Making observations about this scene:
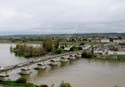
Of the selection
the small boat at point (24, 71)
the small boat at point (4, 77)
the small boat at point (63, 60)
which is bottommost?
the small boat at point (63, 60)

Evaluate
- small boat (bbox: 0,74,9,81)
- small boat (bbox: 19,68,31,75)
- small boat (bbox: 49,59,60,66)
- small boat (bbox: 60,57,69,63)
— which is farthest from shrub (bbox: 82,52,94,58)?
small boat (bbox: 0,74,9,81)

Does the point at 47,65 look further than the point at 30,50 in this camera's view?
No

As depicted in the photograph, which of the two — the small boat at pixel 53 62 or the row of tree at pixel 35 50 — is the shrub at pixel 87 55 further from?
the small boat at pixel 53 62

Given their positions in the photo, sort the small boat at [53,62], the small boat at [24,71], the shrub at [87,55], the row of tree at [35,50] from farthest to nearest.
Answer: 1. the row of tree at [35,50]
2. the shrub at [87,55]
3. the small boat at [53,62]
4. the small boat at [24,71]

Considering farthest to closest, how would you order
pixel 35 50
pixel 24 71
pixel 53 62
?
1. pixel 35 50
2. pixel 53 62
3. pixel 24 71

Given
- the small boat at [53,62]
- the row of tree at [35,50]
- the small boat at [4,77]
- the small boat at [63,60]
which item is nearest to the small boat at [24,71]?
the small boat at [4,77]

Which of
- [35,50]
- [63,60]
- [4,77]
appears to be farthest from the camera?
[35,50]

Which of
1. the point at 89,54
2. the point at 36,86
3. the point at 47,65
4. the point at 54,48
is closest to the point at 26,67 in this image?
the point at 47,65

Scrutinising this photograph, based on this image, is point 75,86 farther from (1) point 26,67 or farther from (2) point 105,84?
(1) point 26,67

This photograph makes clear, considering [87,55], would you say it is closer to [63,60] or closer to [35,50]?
[63,60]

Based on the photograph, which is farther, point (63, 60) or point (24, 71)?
point (63, 60)

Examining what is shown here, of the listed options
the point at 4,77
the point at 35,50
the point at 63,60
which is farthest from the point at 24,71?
the point at 35,50
